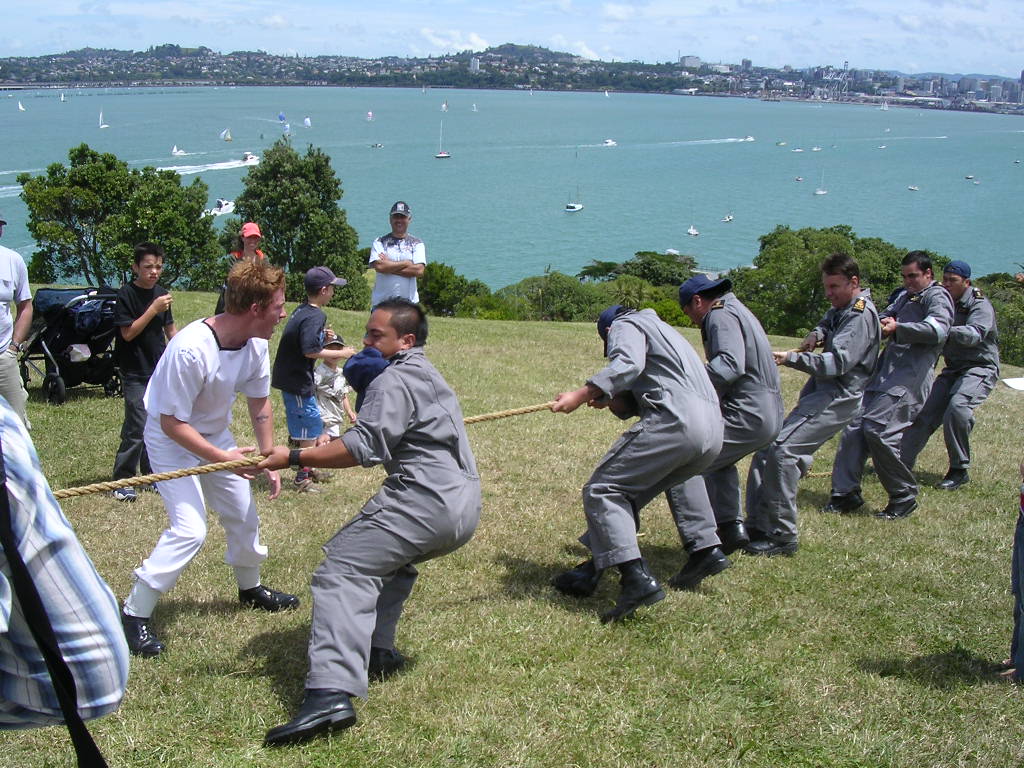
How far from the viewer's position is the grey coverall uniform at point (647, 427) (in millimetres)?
5883

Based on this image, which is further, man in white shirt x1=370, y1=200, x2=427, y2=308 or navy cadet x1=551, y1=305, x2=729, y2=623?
man in white shirt x1=370, y1=200, x2=427, y2=308

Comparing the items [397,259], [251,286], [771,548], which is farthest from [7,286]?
[771,548]

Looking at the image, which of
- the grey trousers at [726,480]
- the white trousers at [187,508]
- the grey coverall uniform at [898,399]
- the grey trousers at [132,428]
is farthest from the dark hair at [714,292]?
the grey trousers at [132,428]

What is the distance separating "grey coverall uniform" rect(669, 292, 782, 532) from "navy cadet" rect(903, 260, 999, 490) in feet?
13.1

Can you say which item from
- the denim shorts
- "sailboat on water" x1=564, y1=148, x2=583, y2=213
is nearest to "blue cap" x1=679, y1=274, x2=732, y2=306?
the denim shorts

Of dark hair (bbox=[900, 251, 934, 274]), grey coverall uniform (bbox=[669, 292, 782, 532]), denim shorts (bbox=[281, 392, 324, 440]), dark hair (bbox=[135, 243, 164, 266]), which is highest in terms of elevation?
dark hair (bbox=[900, 251, 934, 274])

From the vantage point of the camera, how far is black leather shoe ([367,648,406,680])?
518 cm

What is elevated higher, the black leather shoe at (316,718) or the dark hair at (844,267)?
the dark hair at (844,267)

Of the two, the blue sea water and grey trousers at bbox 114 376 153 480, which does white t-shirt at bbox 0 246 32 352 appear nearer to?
grey trousers at bbox 114 376 153 480

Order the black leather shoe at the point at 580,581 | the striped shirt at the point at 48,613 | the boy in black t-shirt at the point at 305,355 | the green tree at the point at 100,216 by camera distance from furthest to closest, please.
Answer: the green tree at the point at 100,216, the boy in black t-shirt at the point at 305,355, the black leather shoe at the point at 580,581, the striped shirt at the point at 48,613

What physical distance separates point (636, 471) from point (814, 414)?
2.45 meters

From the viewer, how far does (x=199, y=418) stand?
5.39 metres

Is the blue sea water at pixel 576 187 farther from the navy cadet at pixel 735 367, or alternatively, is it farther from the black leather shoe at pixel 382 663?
the black leather shoe at pixel 382 663

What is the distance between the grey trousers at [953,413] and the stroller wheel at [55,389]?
406 inches
